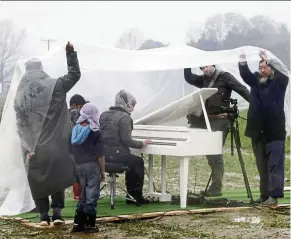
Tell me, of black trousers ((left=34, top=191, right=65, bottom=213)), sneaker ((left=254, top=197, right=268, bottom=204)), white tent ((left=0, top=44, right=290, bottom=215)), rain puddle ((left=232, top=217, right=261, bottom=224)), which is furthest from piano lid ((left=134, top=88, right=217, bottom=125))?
black trousers ((left=34, top=191, right=65, bottom=213))

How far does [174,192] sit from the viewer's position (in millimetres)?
7859

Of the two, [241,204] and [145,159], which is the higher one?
[145,159]

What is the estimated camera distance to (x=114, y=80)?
7574 millimetres

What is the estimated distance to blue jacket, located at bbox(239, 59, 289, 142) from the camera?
23.9ft

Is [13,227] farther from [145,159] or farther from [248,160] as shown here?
[248,160]

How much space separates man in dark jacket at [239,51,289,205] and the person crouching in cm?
210

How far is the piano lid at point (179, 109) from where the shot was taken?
7395mm

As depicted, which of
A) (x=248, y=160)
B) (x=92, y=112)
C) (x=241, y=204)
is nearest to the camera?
(x=92, y=112)

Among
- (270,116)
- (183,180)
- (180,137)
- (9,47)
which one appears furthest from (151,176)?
(9,47)

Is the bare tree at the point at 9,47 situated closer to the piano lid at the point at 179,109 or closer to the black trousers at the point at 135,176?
the black trousers at the point at 135,176

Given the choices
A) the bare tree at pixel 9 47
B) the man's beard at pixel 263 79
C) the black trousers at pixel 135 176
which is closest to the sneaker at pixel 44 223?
the black trousers at pixel 135 176

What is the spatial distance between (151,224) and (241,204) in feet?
4.98

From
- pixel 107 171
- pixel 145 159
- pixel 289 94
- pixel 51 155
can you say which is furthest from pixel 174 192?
pixel 51 155

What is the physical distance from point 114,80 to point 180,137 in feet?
3.48
